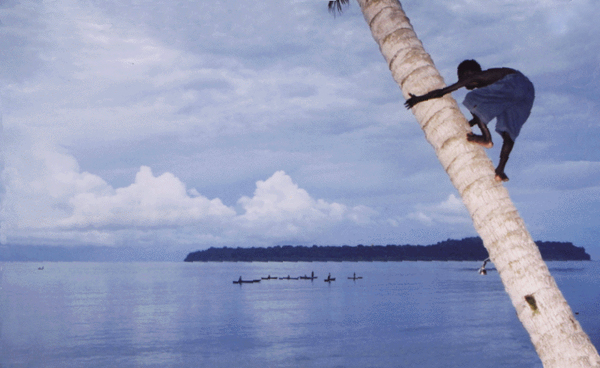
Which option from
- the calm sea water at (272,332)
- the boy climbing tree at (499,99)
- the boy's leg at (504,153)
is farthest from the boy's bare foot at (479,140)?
the calm sea water at (272,332)

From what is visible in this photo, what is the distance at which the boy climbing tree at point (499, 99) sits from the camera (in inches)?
160

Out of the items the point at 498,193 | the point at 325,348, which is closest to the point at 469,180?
the point at 498,193

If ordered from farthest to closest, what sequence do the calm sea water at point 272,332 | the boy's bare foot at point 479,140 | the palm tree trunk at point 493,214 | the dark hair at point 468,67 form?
the calm sea water at point 272,332 < the dark hair at point 468,67 < the boy's bare foot at point 479,140 < the palm tree trunk at point 493,214

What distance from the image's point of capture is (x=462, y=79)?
416 cm

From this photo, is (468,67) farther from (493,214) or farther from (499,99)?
(493,214)

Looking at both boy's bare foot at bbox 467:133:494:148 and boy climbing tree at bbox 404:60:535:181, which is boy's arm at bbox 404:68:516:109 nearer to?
boy climbing tree at bbox 404:60:535:181

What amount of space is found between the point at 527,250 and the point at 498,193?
46 centimetres

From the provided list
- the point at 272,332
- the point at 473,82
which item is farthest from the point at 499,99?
the point at 272,332

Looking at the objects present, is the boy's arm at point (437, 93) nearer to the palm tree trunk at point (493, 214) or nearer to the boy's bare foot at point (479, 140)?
the palm tree trunk at point (493, 214)

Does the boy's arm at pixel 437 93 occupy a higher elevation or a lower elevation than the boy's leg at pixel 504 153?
higher

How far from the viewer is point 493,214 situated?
3.81 meters

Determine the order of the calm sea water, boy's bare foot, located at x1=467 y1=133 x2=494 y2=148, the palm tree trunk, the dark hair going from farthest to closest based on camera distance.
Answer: the calm sea water
the dark hair
boy's bare foot, located at x1=467 y1=133 x2=494 y2=148
the palm tree trunk

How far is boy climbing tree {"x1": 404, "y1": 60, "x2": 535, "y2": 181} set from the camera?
4.07 meters

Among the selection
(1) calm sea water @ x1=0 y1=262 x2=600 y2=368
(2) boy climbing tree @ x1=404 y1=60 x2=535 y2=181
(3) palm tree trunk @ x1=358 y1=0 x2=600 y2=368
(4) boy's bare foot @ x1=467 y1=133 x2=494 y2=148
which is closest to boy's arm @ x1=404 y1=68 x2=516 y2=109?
(2) boy climbing tree @ x1=404 y1=60 x2=535 y2=181
